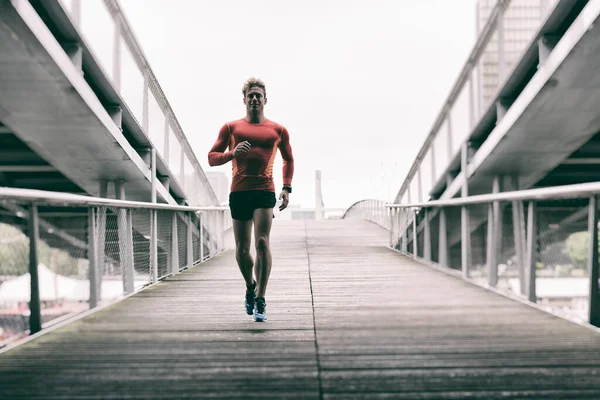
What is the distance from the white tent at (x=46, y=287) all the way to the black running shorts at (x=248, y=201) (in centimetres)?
108

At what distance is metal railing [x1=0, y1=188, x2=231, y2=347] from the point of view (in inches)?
111

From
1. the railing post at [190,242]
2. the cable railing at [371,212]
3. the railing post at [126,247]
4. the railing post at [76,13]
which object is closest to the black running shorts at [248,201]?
the railing post at [126,247]

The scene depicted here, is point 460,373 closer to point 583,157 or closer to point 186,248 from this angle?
point 186,248

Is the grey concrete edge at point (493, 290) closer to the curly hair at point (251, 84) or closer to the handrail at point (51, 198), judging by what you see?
the curly hair at point (251, 84)

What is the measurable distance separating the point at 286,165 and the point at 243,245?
60 centimetres

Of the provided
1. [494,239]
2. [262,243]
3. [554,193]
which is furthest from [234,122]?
[494,239]

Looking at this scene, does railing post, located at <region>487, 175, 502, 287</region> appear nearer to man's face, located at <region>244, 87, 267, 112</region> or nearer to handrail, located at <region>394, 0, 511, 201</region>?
man's face, located at <region>244, 87, 267, 112</region>

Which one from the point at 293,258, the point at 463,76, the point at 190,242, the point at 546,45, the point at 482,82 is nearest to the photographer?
the point at 546,45

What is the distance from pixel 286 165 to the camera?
3783mm

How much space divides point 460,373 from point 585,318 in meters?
1.31

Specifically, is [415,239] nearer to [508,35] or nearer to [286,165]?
[508,35]

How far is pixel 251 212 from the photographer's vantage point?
356 centimetres

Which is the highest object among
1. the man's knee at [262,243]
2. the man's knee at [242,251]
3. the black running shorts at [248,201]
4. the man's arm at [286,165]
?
the man's arm at [286,165]

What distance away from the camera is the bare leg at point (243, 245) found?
3605 mm
